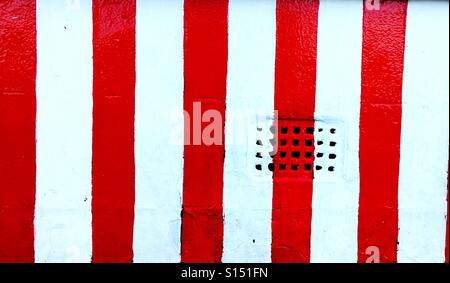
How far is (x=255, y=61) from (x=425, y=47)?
0.81 m

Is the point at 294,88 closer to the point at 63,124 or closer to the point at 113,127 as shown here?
the point at 113,127

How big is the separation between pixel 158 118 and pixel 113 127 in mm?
209

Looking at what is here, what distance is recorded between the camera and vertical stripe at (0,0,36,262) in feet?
6.70

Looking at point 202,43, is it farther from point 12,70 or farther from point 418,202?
point 418,202

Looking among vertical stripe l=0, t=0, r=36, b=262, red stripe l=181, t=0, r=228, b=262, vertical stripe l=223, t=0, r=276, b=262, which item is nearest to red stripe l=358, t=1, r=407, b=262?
vertical stripe l=223, t=0, r=276, b=262

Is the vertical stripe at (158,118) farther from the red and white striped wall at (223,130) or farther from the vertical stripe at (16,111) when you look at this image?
the vertical stripe at (16,111)

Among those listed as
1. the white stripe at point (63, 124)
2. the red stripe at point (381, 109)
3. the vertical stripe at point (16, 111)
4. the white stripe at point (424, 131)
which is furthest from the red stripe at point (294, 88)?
the vertical stripe at point (16, 111)

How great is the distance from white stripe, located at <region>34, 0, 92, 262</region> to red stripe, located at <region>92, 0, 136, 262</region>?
0.13ft

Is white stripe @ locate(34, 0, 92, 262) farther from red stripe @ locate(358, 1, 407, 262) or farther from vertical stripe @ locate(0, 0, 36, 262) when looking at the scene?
red stripe @ locate(358, 1, 407, 262)

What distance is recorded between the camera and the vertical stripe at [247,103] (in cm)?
212

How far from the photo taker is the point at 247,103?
6.99 feet

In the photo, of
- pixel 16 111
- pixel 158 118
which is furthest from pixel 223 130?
pixel 16 111

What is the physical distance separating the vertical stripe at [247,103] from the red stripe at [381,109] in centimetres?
45
